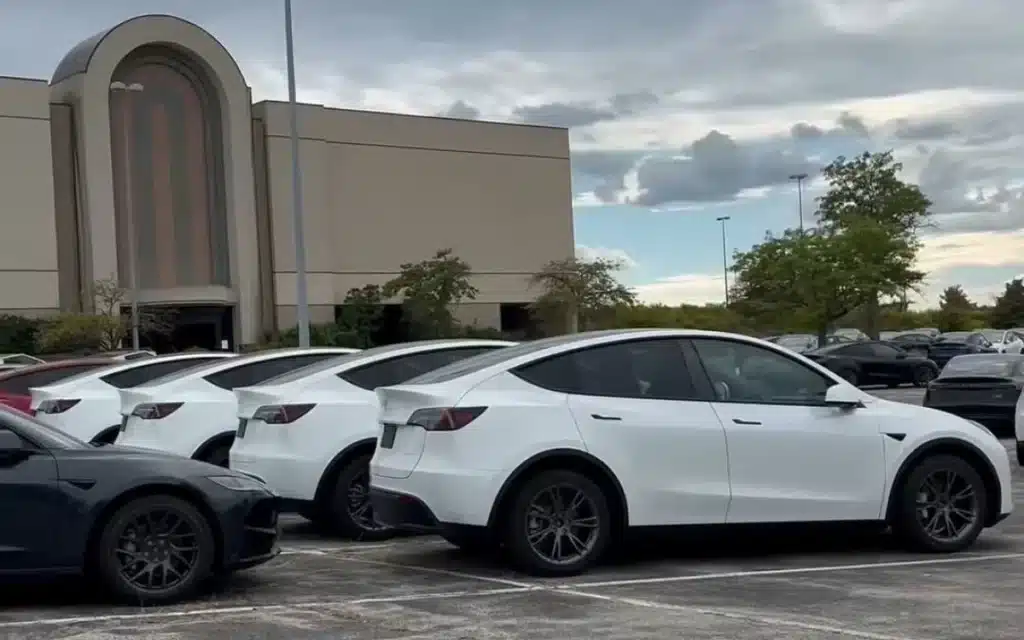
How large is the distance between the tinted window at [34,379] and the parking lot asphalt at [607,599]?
6.52 m

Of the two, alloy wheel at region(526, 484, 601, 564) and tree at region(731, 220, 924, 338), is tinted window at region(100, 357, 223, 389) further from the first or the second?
tree at region(731, 220, 924, 338)

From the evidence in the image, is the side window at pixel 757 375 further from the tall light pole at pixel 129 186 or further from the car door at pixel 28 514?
the tall light pole at pixel 129 186

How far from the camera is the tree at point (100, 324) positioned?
161ft

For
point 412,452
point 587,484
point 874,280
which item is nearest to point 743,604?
point 587,484

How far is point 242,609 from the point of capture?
313 inches

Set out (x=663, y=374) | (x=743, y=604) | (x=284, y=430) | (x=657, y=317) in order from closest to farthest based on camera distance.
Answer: (x=743, y=604) < (x=663, y=374) < (x=284, y=430) < (x=657, y=317)

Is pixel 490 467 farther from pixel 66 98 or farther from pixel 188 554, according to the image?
pixel 66 98

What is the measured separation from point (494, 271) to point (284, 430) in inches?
2196

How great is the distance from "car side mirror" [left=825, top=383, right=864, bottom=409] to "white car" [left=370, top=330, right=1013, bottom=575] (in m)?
0.01

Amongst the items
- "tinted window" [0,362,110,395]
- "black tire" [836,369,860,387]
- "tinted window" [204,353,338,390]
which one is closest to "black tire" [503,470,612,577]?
"tinted window" [204,353,338,390]

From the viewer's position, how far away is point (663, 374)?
370 inches

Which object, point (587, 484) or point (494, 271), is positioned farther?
point (494, 271)

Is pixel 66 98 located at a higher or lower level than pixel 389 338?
higher

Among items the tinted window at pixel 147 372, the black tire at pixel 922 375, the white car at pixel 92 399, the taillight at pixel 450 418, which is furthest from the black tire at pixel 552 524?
the black tire at pixel 922 375
